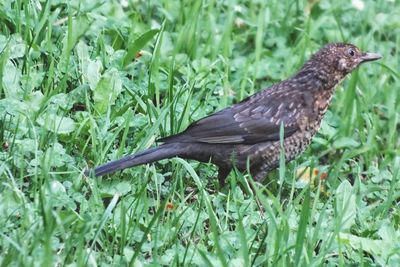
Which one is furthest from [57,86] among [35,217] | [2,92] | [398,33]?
[398,33]

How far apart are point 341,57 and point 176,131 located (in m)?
1.27

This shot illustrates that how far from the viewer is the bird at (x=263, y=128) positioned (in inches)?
252

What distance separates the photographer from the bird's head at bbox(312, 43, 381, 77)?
7.07 meters

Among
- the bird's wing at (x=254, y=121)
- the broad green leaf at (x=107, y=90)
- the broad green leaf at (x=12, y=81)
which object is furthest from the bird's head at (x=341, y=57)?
the broad green leaf at (x=12, y=81)

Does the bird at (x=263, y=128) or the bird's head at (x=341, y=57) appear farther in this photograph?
the bird's head at (x=341, y=57)

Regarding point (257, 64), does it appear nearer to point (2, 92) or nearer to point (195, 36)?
point (195, 36)

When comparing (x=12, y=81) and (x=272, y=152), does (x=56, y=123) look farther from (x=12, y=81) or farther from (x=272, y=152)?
(x=272, y=152)

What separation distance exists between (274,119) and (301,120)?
0.59 feet

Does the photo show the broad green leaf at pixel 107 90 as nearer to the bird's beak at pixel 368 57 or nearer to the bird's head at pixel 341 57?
the bird's head at pixel 341 57

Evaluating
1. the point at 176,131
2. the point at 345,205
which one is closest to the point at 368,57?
the point at 176,131

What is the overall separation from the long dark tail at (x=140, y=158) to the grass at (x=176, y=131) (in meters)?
0.08

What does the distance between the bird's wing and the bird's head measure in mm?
354

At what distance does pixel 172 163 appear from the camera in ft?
21.6

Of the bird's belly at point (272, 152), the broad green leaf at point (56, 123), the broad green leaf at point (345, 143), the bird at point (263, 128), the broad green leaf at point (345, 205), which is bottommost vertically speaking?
the broad green leaf at point (345, 143)
